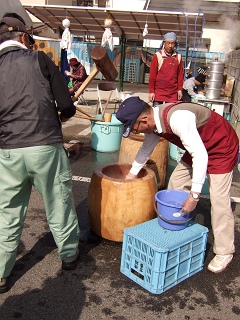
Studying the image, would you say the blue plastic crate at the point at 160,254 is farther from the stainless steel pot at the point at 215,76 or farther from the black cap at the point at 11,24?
the stainless steel pot at the point at 215,76

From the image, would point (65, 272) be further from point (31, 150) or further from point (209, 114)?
point (209, 114)

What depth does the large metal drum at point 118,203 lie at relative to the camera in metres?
3.10

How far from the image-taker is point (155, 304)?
2.53 meters

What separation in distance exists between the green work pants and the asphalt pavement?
0.26 metres

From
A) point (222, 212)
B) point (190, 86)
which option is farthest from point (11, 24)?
point (190, 86)

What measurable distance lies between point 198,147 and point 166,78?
3.49m

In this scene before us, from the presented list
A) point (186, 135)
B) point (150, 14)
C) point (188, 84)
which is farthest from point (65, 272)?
point (150, 14)

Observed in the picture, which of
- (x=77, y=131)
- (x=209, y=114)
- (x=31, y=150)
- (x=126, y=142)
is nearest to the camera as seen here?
(x=31, y=150)

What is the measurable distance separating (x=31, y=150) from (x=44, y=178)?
24 centimetres

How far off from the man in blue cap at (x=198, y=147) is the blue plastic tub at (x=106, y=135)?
2824 millimetres

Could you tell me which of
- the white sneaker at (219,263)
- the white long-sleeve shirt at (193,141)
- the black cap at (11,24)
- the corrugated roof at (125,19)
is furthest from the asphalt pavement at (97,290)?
the corrugated roof at (125,19)

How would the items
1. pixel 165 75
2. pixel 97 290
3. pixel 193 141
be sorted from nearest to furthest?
pixel 193 141 < pixel 97 290 < pixel 165 75

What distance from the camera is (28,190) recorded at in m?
2.61

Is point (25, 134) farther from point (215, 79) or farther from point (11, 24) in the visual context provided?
point (215, 79)
